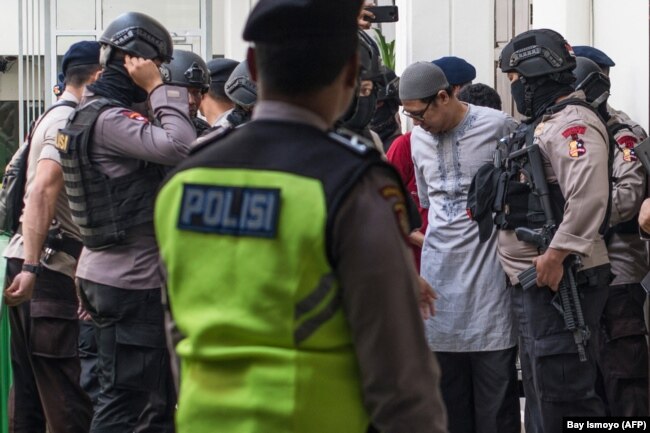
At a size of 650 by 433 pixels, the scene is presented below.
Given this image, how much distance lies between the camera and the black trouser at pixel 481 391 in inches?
214

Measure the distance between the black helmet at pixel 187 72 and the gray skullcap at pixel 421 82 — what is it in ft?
3.76

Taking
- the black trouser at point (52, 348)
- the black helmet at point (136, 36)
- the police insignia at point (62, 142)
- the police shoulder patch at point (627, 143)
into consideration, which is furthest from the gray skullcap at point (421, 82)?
the black trouser at point (52, 348)

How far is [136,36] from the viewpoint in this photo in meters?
4.89

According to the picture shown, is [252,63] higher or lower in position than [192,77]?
lower

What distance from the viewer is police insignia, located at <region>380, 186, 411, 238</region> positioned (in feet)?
7.20

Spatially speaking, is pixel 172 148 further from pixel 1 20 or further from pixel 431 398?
pixel 1 20

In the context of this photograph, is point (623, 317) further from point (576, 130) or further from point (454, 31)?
point (454, 31)

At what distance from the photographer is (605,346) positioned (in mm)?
5816

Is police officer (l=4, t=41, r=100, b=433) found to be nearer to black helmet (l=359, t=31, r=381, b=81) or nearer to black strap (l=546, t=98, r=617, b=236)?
black helmet (l=359, t=31, r=381, b=81)

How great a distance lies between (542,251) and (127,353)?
5.96ft

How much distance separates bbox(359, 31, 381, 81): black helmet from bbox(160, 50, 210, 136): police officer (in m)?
1.98

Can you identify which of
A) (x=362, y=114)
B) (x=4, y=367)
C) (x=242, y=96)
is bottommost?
(x=4, y=367)

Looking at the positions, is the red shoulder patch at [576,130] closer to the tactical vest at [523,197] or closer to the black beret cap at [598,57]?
the tactical vest at [523,197]

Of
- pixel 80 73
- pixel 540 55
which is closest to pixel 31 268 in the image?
pixel 80 73
